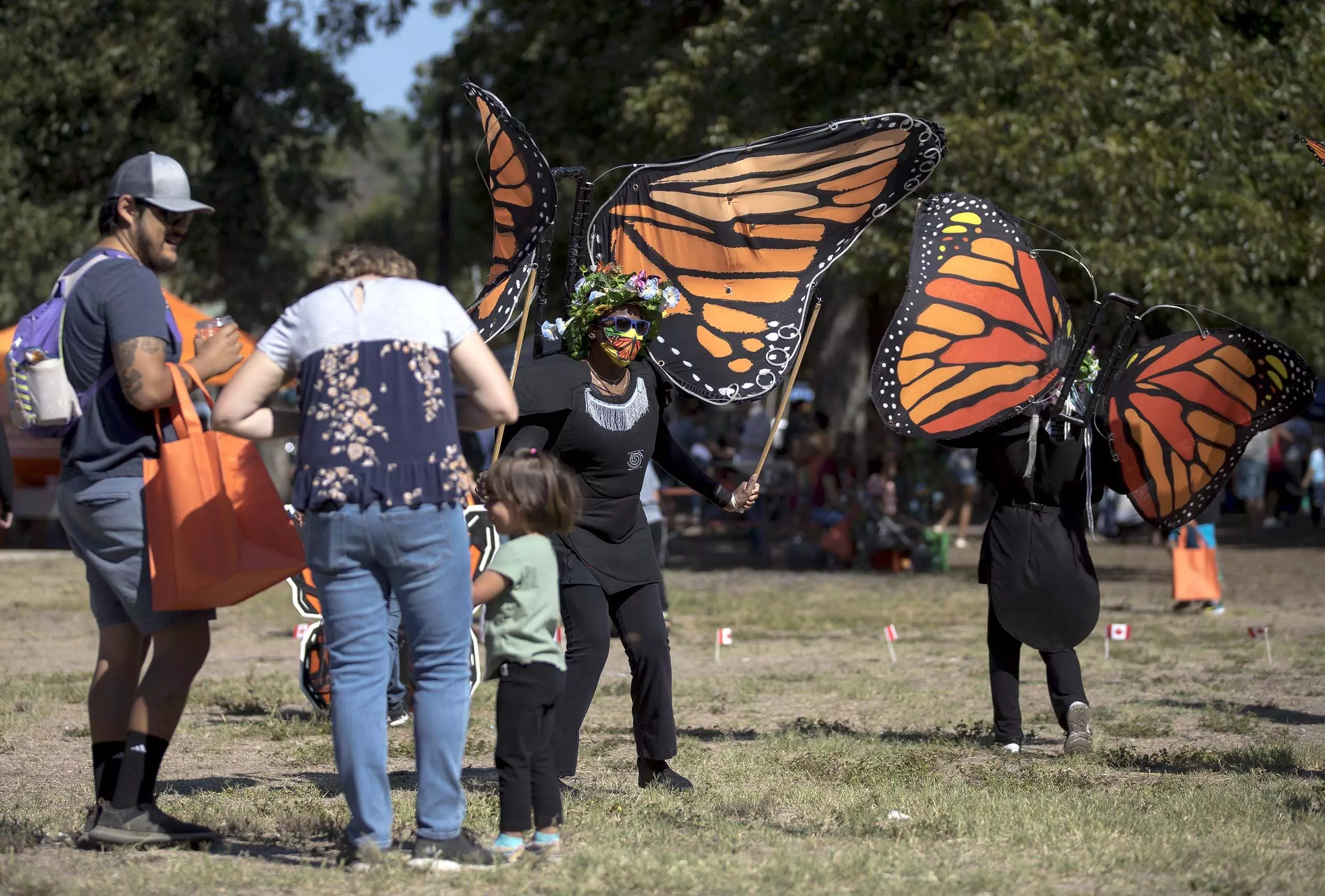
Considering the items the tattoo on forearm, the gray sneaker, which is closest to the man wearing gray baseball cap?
the tattoo on forearm

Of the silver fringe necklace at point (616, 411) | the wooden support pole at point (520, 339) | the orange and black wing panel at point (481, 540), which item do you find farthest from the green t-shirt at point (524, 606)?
the orange and black wing panel at point (481, 540)

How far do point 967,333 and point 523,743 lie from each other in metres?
3.21

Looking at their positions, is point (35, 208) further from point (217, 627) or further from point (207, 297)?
point (217, 627)

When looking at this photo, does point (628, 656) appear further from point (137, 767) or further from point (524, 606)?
point (137, 767)

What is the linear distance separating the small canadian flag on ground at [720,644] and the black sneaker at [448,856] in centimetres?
533

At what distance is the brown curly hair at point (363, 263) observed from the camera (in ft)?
14.8

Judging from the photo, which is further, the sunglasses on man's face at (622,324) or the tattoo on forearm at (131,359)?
the sunglasses on man's face at (622,324)

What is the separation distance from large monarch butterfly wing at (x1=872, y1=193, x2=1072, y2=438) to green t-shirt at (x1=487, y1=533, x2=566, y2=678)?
2598 millimetres

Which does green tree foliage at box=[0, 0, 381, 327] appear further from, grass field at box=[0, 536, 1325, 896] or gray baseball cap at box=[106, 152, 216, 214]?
gray baseball cap at box=[106, 152, 216, 214]

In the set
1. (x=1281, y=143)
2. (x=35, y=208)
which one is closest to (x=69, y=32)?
(x=35, y=208)

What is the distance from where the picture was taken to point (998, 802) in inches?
219

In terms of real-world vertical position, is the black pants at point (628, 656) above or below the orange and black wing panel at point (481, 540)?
below

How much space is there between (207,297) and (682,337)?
21107mm

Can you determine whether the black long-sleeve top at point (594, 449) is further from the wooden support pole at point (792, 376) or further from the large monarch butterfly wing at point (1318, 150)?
the large monarch butterfly wing at point (1318, 150)
